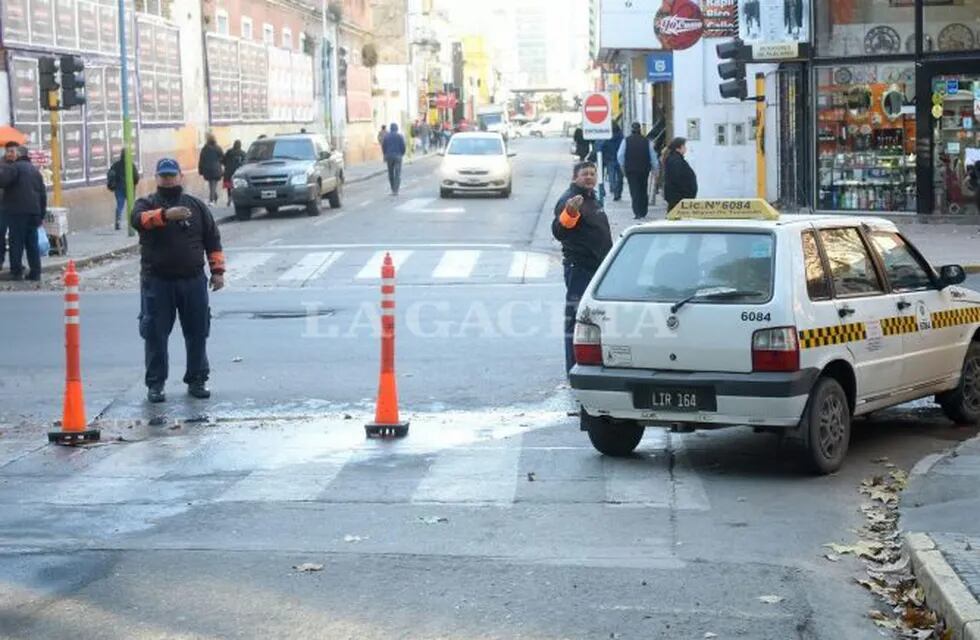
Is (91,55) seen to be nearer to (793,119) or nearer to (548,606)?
(793,119)

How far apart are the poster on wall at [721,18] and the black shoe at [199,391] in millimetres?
19605

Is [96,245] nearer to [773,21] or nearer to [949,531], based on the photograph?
[773,21]

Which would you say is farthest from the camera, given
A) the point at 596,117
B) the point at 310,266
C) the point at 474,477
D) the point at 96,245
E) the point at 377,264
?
the point at 596,117

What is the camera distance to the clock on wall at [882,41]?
2916 cm

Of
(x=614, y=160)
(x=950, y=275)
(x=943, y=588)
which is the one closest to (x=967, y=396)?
(x=950, y=275)

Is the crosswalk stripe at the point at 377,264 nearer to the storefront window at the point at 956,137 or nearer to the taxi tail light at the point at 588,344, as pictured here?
the storefront window at the point at 956,137

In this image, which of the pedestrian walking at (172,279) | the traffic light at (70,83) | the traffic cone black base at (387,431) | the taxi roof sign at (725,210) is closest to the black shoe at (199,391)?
the pedestrian walking at (172,279)

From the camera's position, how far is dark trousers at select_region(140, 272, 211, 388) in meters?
13.3

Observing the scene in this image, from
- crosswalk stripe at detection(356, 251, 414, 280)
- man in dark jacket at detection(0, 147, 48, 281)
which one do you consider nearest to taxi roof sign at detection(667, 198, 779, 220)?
crosswalk stripe at detection(356, 251, 414, 280)

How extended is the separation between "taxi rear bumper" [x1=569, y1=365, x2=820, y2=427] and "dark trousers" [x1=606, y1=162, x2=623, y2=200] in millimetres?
27645

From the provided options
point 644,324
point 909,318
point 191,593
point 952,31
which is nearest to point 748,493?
point 644,324

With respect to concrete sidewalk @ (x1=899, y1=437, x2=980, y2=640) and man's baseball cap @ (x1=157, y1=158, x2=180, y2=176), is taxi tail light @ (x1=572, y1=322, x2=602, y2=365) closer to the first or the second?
Answer: concrete sidewalk @ (x1=899, y1=437, x2=980, y2=640)

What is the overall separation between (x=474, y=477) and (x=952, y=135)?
2095 cm

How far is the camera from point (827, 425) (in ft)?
32.3
